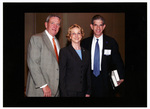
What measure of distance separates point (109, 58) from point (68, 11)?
1092mm

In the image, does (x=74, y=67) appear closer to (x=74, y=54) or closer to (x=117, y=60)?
(x=74, y=54)

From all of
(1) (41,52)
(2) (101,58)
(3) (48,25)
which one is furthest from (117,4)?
(1) (41,52)

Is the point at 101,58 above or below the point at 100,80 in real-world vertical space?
above

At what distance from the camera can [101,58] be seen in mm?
2561

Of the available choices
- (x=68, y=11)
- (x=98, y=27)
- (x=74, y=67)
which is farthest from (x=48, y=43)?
(x=98, y=27)

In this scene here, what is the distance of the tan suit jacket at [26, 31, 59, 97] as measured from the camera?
2.21 m

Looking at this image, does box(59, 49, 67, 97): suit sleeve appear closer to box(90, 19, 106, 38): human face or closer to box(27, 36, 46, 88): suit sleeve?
box(27, 36, 46, 88): suit sleeve

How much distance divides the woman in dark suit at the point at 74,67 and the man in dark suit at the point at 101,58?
29cm

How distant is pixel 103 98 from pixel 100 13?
59.3 inches

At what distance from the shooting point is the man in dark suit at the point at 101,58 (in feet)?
8.39

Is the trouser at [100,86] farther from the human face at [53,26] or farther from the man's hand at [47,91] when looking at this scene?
the human face at [53,26]

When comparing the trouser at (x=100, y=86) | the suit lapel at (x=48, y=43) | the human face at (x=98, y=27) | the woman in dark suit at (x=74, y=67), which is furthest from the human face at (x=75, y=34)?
the trouser at (x=100, y=86)

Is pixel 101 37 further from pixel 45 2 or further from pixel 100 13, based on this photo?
pixel 45 2

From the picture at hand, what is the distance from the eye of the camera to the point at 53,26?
2389mm
